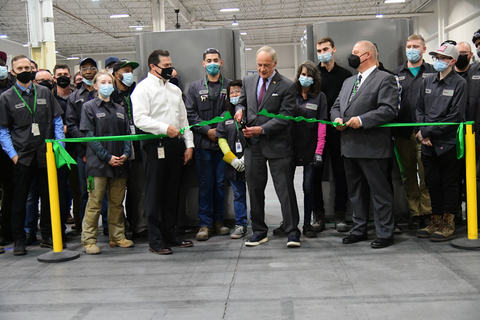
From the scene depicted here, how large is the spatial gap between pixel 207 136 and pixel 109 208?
3.99 ft

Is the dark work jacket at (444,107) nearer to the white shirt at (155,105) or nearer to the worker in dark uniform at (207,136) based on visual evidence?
the worker in dark uniform at (207,136)

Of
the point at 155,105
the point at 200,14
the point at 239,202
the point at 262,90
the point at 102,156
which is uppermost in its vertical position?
the point at 200,14

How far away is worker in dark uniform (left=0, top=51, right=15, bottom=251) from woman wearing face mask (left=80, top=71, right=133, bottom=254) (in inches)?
37.7

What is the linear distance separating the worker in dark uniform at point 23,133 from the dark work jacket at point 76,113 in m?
0.30

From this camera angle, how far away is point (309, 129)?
4.62 metres

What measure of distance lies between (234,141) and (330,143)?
1.03m

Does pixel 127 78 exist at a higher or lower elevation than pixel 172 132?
higher

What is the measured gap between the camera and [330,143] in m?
4.93

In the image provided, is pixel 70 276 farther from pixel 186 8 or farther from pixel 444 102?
pixel 186 8

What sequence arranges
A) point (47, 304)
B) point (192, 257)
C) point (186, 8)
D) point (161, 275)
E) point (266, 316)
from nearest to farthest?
point (266, 316) → point (47, 304) → point (161, 275) → point (192, 257) → point (186, 8)

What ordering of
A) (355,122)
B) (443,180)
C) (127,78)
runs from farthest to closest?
(127,78), (443,180), (355,122)

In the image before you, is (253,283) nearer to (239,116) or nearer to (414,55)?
(239,116)

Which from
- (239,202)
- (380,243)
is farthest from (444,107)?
(239,202)

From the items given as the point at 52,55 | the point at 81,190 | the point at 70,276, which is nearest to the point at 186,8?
the point at 52,55
